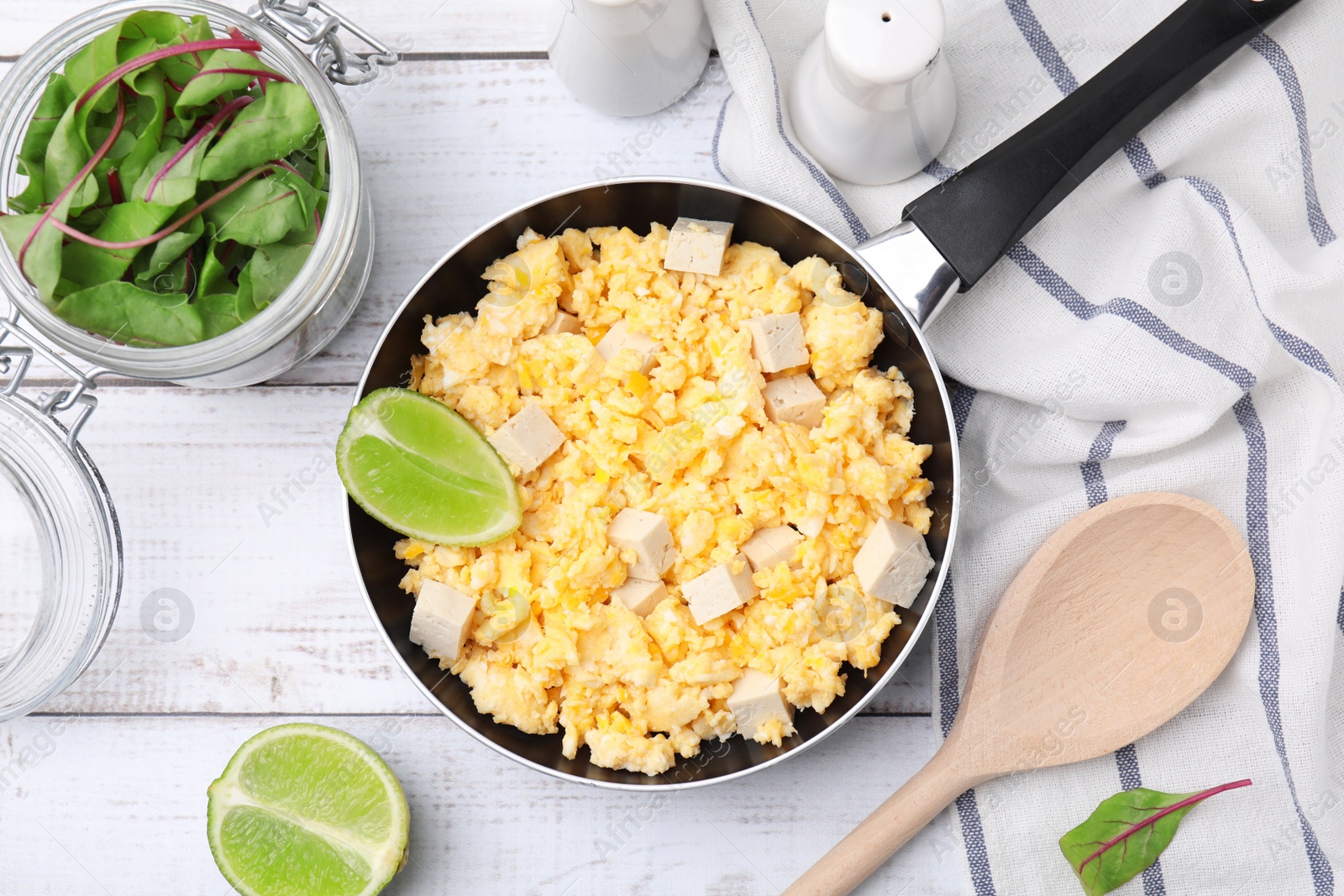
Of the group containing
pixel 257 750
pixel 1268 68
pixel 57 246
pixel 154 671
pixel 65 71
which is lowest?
pixel 154 671

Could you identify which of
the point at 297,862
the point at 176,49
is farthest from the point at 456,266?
the point at 297,862

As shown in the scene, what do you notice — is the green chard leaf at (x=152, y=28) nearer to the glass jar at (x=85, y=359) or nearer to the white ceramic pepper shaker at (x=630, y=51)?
the glass jar at (x=85, y=359)

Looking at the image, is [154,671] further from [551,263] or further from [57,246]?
[551,263]

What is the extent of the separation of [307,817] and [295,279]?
1.01 m

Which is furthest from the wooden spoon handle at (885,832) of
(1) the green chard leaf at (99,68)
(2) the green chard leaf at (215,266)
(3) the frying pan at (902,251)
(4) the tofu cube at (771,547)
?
(1) the green chard leaf at (99,68)

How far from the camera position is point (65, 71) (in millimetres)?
1656

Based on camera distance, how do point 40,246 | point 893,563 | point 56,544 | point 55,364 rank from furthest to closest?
point 56,544
point 55,364
point 893,563
point 40,246

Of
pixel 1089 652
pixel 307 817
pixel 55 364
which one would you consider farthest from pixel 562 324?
pixel 1089 652

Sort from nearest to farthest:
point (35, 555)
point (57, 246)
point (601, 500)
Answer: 1. point (57, 246)
2. point (601, 500)
3. point (35, 555)

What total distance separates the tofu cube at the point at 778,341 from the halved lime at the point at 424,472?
20.3 inches

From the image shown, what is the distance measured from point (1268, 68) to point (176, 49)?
1.97 metres

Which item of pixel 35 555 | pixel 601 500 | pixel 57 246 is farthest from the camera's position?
pixel 35 555

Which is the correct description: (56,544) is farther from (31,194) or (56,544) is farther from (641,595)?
(641,595)

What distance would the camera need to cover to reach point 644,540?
5.55 feet
